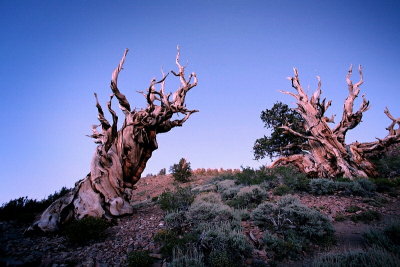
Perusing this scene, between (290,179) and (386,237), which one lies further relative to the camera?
(290,179)

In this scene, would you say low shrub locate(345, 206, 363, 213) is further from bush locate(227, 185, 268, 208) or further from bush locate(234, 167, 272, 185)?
bush locate(234, 167, 272, 185)

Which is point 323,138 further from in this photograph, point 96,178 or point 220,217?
point 96,178

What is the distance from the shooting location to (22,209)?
9047 mm

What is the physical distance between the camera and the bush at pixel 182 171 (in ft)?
60.4

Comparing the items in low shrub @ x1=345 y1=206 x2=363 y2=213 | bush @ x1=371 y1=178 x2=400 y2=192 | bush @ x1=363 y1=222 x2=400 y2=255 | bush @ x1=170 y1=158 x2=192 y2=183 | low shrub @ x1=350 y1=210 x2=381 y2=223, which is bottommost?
bush @ x1=363 y1=222 x2=400 y2=255

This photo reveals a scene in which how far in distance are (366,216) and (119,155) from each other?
29.3 feet

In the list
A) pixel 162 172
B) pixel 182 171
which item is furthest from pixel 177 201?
pixel 162 172

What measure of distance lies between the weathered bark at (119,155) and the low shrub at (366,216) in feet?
24.0

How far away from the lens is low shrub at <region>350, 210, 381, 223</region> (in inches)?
255

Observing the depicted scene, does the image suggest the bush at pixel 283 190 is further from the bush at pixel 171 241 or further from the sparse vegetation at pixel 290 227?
the bush at pixel 171 241

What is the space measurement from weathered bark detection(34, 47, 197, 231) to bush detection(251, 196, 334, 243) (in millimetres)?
4737

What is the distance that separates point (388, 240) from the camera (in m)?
4.70

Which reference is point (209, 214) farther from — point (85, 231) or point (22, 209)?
point (22, 209)

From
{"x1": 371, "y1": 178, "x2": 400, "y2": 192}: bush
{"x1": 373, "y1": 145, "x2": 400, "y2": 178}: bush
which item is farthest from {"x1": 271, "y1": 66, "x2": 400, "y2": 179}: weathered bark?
{"x1": 371, "y1": 178, "x2": 400, "y2": 192}: bush
